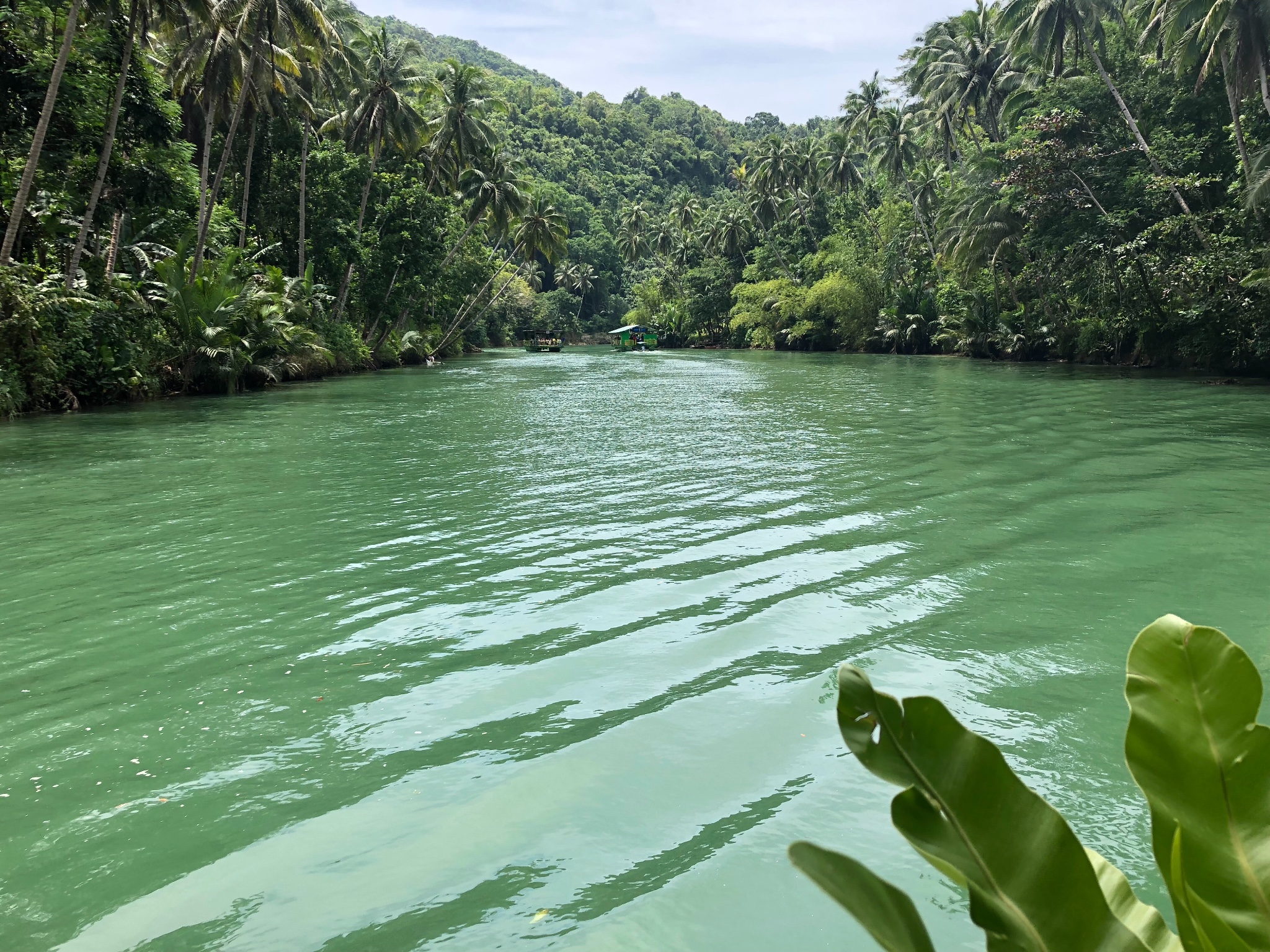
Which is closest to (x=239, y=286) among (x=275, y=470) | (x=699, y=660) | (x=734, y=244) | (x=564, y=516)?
(x=275, y=470)

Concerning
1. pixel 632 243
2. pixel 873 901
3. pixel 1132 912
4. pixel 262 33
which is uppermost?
pixel 632 243

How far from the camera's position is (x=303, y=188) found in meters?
30.3

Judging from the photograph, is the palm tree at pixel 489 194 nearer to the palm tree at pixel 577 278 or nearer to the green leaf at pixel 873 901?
the green leaf at pixel 873 901

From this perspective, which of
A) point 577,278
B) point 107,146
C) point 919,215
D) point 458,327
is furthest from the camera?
point 577,278

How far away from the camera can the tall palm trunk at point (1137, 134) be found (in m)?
23.1

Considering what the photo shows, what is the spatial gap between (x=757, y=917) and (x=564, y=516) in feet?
19.5

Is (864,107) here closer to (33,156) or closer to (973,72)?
(973,72)

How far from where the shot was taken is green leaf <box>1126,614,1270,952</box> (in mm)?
1074

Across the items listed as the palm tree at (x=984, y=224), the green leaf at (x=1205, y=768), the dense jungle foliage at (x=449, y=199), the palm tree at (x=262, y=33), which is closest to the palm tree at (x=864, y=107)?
the dense jungle foliage at (x=449, y=199)

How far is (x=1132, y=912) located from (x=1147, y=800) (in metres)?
0.20

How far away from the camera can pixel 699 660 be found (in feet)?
15.6

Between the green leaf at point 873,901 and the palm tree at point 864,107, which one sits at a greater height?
the palm tree at point 864,107

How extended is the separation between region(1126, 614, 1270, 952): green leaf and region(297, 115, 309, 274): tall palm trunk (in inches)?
1288

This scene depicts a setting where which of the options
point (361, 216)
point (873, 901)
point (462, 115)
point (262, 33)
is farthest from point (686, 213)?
point (873, 901)
